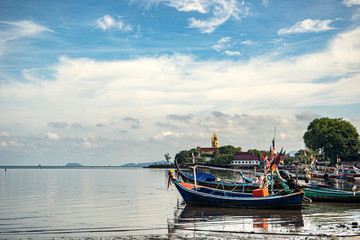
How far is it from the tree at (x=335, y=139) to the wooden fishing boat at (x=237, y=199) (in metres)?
75.2

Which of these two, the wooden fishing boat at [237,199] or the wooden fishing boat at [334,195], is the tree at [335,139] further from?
the wooden fishing boat at [237,199]

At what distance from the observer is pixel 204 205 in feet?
106

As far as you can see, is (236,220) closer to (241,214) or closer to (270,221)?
(270,221)

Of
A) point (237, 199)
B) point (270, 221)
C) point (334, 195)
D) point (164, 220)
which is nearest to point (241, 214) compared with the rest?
point (237, 199)

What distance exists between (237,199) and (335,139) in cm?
7785

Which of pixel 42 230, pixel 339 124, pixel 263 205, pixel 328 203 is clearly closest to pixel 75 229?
pixel 42 230

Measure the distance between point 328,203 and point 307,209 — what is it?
4.49 m

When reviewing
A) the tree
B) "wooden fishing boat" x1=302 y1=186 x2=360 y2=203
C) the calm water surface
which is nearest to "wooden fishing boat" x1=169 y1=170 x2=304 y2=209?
the calm water surface

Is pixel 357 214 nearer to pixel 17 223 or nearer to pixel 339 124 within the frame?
pixel 17 223

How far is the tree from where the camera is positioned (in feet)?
326

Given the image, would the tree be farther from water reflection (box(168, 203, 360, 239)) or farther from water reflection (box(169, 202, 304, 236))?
water reflection (box(169, 202, 304, 236))

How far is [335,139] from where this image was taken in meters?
98.9

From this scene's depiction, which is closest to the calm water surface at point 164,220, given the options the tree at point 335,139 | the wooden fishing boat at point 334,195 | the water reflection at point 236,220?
the water reflection at point 236,220

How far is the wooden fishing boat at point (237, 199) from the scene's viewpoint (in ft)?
96.4
